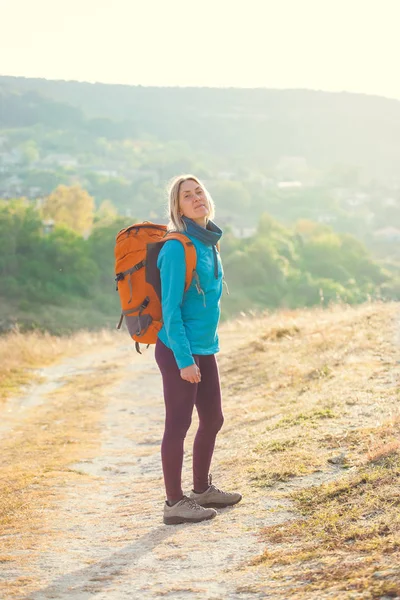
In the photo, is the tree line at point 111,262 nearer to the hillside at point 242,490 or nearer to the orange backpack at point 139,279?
the hillside at point 242,490

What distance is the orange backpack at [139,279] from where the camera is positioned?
4.68 metres

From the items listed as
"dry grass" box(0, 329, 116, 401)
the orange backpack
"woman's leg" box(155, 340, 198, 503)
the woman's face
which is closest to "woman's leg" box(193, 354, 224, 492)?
"woman's leg" box(155, 340, 198, 503)

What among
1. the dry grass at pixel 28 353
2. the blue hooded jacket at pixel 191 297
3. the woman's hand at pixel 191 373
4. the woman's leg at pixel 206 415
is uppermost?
the blue hooded jacket at pixel 191 297

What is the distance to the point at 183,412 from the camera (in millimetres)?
4781

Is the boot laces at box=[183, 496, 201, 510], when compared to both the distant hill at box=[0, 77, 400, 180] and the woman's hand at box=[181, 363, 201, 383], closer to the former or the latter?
the woman's hand at box=[181, 363, 201, 383]

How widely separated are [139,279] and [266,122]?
7078 inches

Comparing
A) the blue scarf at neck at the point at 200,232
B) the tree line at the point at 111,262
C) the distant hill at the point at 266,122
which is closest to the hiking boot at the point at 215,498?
the blue scarf at neck at the point at 200,232

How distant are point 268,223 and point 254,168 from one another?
82.8 metres

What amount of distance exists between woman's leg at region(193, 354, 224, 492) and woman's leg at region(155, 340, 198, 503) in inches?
5.2

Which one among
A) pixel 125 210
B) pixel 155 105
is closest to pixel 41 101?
pixel 155 105

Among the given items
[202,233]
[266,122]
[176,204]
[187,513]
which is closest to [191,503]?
[187,513]

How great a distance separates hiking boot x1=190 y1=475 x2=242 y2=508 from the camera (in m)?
5.15

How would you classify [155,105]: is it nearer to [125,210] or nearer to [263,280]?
[125,210]

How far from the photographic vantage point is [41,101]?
502ft
